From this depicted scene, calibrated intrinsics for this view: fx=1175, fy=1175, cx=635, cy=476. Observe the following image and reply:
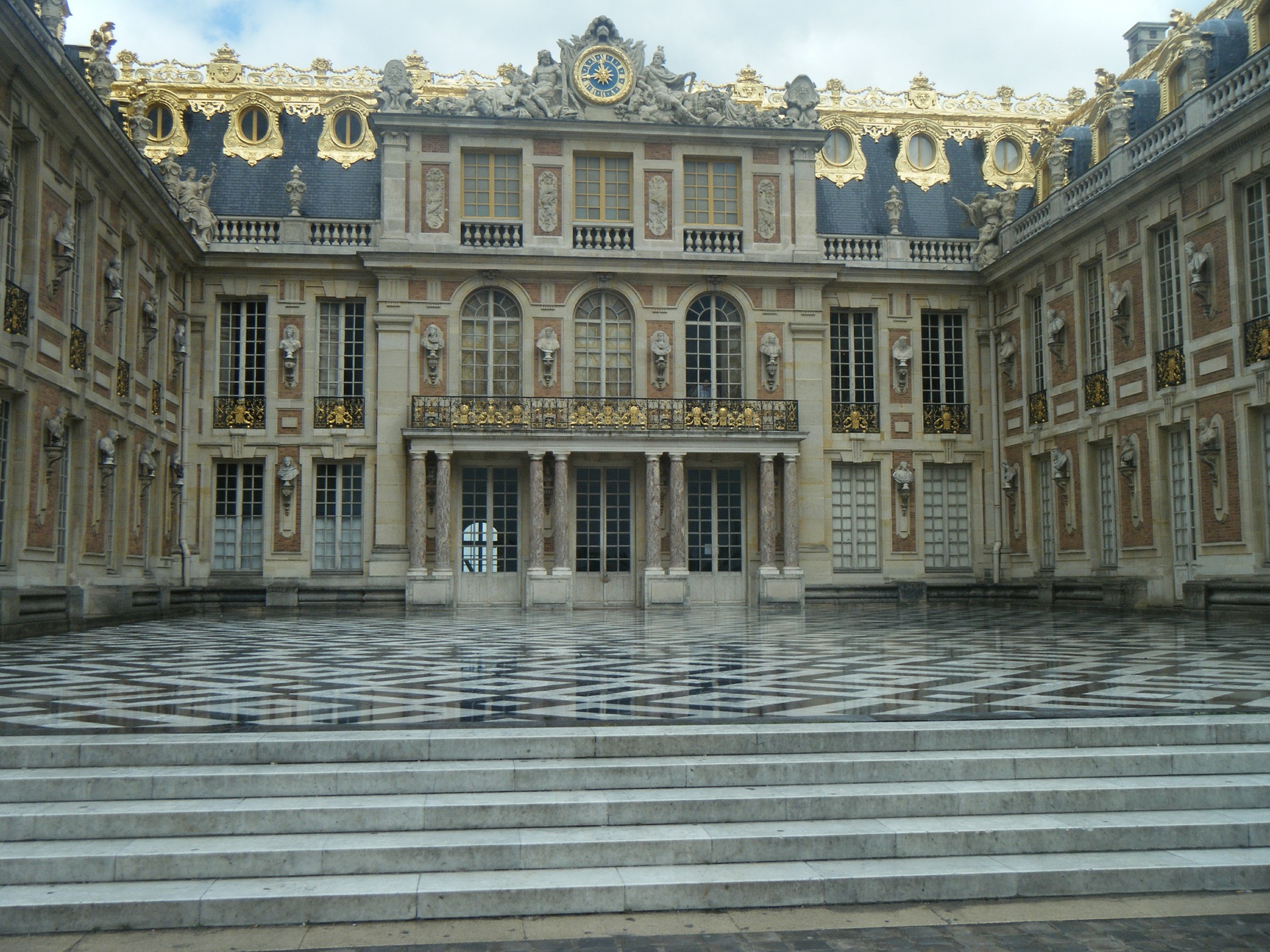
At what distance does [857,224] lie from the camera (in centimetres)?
3011

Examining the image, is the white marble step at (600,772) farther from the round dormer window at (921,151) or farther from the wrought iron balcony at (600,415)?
the round dormer window at (921,151)

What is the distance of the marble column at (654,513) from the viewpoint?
85.7 feet

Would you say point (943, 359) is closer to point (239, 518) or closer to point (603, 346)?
point (603, 346)

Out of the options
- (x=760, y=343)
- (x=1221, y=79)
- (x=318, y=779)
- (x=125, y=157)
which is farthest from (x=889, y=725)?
(x=760, y=343)

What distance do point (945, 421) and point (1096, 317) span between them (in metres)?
5.57

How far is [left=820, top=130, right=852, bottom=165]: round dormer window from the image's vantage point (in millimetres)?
30719

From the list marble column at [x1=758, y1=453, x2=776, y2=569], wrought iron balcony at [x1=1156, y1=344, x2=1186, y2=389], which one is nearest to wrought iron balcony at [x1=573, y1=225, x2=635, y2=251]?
marble column at [x1=758, y1=453, x2=776, y2=569]

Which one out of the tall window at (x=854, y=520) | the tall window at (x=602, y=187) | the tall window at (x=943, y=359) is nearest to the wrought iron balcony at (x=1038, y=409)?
the tall window at (x=943, y=359)

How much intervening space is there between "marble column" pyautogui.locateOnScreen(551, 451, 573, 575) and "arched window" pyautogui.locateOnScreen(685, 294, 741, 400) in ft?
12.2

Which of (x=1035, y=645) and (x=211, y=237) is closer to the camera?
(x=1035, y=645)

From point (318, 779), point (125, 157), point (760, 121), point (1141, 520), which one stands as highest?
point (760, 121)

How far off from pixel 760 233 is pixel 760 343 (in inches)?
105

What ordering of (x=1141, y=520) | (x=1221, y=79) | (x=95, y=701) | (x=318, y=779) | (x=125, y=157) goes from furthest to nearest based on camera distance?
(x=1141, y=520) < (x=125, y=157) < (x=1221, y=79) < (x=95, y=701) < (x=318, y=779)

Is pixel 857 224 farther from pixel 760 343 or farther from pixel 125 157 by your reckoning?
pixel 125 157
